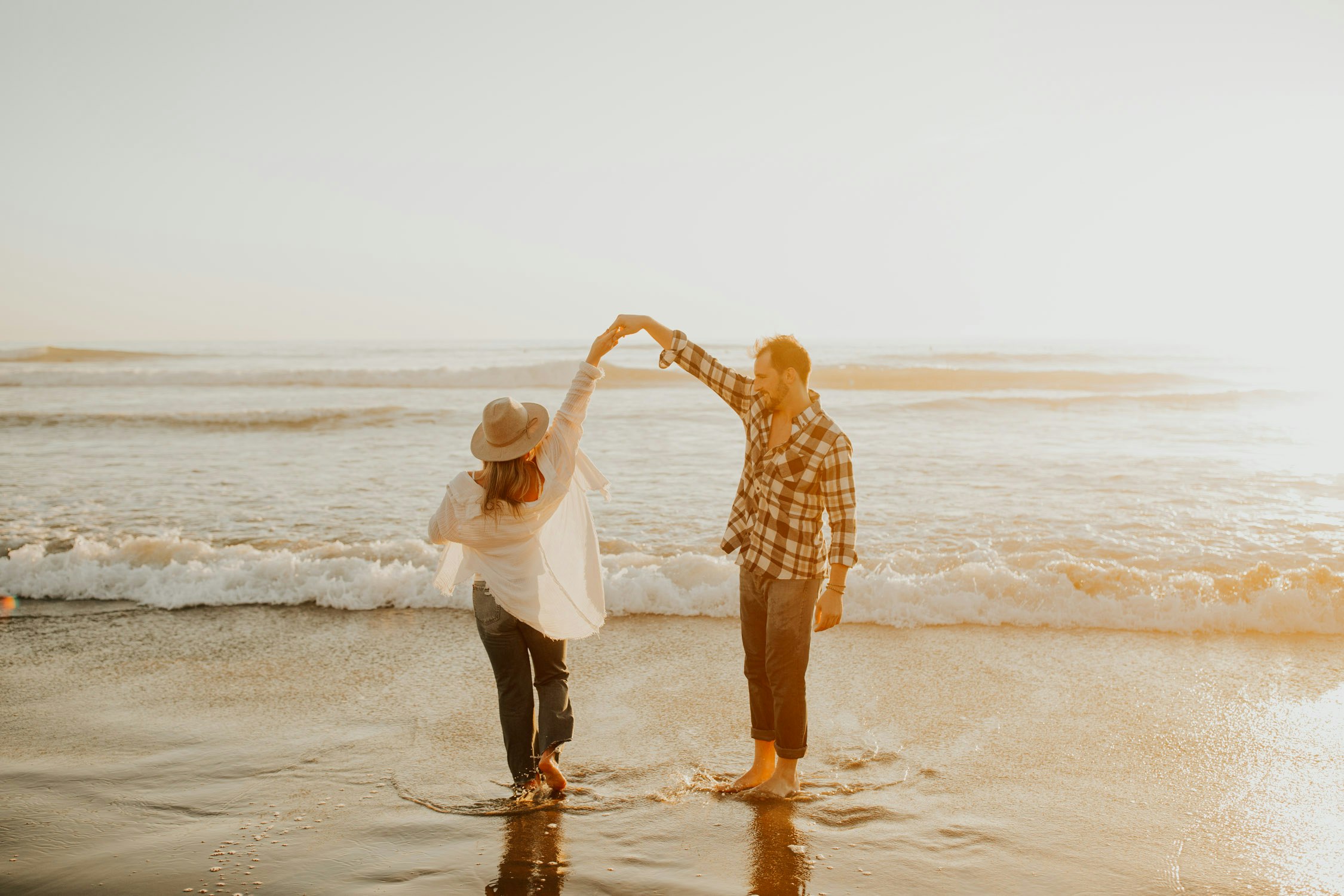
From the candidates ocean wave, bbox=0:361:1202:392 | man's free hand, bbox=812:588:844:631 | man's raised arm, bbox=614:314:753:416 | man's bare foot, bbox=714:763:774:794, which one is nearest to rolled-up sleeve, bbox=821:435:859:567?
man's free hand, bbox=812:588:844:631

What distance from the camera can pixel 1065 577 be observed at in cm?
649

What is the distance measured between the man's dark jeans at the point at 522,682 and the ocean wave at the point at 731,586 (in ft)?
9.06

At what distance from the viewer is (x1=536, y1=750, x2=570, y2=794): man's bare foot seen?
12.0ft

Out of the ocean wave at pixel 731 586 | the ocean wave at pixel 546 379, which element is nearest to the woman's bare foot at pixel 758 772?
the ocean wave at pixel 731 586

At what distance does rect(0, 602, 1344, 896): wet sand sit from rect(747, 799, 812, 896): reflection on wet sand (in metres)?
0.01

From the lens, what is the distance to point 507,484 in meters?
3.45

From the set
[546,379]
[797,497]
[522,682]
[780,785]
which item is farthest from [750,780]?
[546,379]

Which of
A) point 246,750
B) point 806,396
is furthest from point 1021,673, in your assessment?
point 246,750

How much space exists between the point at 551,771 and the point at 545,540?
3.28 ft

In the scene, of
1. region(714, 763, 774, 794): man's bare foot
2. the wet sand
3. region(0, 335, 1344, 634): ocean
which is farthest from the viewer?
region(0, 335, 1344, 634): ocean

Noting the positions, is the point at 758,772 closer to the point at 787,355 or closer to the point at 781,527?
the point at 781,527

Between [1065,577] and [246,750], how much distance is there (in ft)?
18.6

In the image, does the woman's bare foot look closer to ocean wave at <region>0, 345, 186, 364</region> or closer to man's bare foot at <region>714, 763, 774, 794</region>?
man's bare foot at <region>714, 763, 774, 794</region>

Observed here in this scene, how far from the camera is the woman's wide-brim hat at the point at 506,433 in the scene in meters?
3.38
